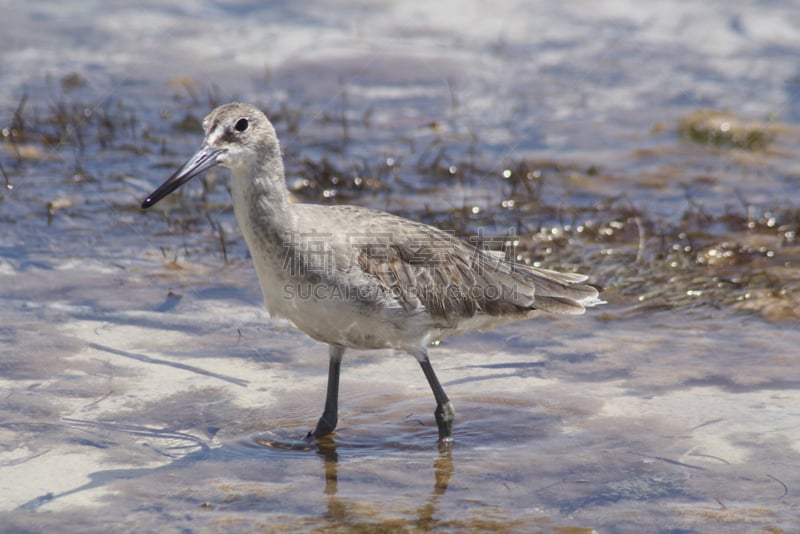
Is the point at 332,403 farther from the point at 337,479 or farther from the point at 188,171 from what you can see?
the point at 188,171

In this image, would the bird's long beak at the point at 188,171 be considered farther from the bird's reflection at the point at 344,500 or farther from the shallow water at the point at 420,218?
the bird's reflection at the point at 344,500

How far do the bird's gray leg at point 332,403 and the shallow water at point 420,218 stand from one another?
86mm

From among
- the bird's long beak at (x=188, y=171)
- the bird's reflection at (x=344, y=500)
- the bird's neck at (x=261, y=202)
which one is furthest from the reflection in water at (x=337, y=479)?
the bird's long beak at (x=188, y=171)

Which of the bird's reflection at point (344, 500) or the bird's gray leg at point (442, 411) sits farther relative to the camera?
the bird's gray leg at point (442, 411)

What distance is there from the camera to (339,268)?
5.48 m

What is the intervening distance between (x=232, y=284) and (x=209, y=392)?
1791 mm

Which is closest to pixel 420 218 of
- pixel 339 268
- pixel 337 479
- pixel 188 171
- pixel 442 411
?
pixel 442 411

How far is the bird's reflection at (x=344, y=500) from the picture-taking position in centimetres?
489

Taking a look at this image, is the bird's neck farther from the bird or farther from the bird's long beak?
the bird's long beak

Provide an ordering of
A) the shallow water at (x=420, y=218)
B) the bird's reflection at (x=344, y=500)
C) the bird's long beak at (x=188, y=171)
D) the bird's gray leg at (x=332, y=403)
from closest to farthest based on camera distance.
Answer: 1. the bird's reflection at (x=344, y=500)
2. the shallow water at (x=420, y=218)
3. the bird's long beak at (x=188, y=171)
4. the bird's gray leg at (x=332, y=403)

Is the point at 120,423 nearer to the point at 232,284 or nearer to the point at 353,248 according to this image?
the point at 353,248

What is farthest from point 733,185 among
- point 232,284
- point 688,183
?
point 232,284

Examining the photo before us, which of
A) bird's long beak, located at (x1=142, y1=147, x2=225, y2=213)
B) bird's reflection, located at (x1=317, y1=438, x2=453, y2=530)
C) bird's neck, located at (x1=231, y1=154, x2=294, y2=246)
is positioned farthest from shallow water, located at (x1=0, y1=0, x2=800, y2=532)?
bird's long beak, located at (x1=142, y1=147, x2=225, y2=213)

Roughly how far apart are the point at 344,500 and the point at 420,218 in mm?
4514
